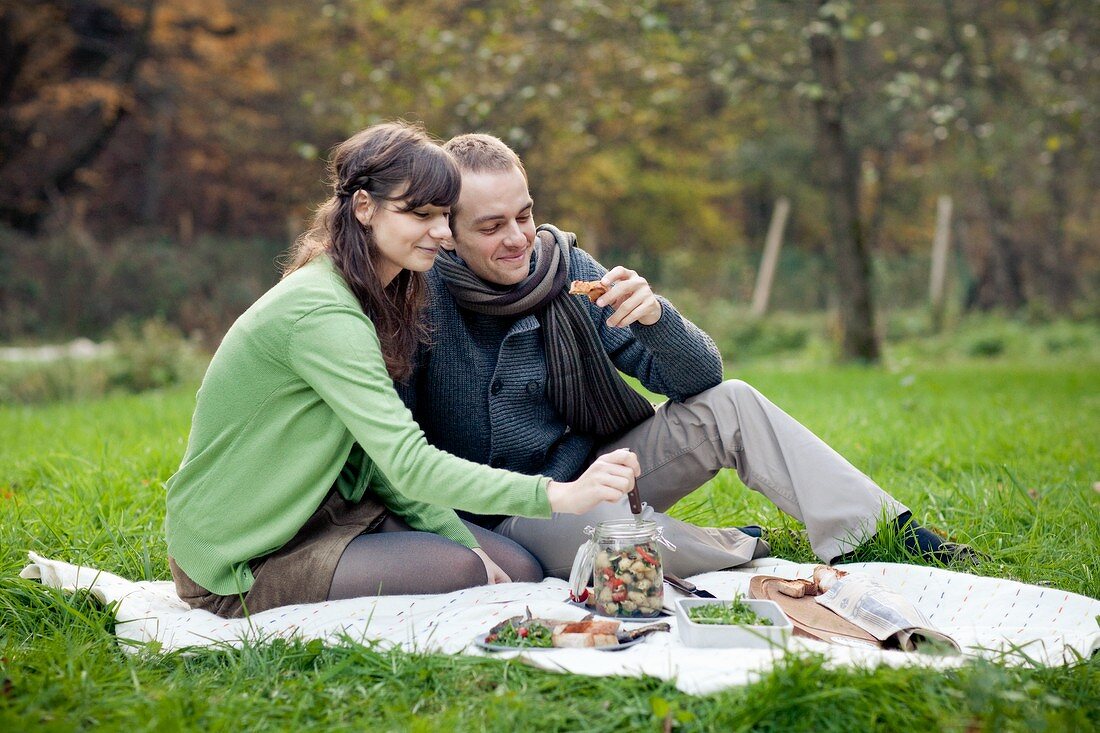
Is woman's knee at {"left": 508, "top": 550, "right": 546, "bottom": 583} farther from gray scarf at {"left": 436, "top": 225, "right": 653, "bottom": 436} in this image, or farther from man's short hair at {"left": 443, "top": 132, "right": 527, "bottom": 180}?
man's short hair at {"left": 443, "top": 132, "right": 527, "bottom": 180}

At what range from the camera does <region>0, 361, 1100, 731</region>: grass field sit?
2121 mm

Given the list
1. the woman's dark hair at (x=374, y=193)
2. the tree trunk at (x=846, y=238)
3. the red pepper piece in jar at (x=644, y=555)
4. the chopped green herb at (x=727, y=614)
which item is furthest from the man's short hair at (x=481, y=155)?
the tree trunk at (x=846, y=238)

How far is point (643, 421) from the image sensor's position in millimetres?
3502

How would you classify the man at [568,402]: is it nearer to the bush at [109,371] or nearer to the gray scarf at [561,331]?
the gray scarf at [561,331]

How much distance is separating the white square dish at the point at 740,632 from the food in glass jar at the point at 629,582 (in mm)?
218

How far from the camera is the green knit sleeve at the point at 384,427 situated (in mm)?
2516

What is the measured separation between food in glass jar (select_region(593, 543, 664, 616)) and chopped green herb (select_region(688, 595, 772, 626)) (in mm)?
195

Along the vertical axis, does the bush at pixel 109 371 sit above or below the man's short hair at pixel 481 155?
below

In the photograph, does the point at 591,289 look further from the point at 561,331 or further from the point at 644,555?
the point at 644,555

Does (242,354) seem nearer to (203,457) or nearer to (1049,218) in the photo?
(203,457)

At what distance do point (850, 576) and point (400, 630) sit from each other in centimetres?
123

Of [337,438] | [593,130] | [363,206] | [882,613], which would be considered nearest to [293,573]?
[337,438]

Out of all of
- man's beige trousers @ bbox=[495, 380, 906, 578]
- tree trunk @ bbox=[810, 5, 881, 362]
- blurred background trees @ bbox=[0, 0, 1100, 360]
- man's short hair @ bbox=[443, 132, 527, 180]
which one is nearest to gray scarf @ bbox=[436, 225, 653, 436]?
man's beige trousers @ bbox=[495, 380, 906, 578]

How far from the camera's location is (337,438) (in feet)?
8.93
